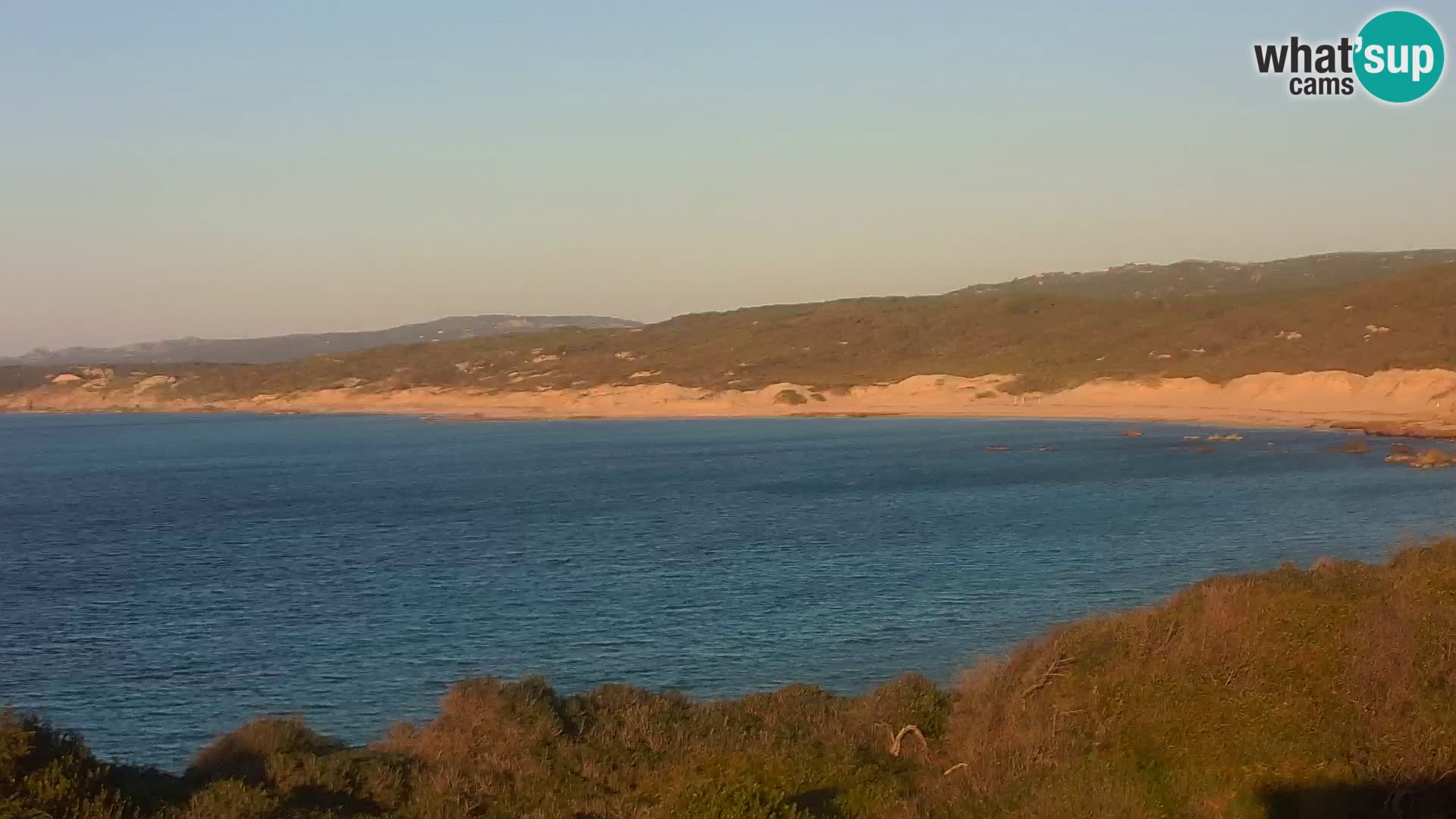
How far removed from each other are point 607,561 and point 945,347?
9002 cm

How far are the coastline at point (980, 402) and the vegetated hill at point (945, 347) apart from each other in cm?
154

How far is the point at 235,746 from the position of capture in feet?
45.8

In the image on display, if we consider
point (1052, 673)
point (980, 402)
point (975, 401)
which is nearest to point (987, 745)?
point (1052, 673)

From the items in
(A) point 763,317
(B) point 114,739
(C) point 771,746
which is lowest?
(B) point 114,739

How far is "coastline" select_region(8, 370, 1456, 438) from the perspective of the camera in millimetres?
80312

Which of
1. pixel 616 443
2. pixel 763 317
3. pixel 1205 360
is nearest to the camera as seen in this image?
pixel 616 443

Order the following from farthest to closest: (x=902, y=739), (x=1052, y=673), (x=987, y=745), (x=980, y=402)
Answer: (x=980, y=402) → (x=902, y=739) → (x=1052, y=673) → (x=987, y=745)

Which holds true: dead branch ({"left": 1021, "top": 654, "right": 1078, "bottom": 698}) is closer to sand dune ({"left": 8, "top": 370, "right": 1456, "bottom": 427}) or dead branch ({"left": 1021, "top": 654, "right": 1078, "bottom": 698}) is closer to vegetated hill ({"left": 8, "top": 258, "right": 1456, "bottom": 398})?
sand dune ({"left": 8, "top": 370, "right": 1456, "bottom": 427})

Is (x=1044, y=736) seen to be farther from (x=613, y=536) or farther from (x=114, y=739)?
(x=613, y=536)

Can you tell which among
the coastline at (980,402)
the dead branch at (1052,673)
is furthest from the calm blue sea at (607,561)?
the coastline at (980,402)

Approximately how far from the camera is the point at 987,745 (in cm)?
1305

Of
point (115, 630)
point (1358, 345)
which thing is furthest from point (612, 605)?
point (1358, 345)

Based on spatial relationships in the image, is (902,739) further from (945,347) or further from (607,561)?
(945,347)

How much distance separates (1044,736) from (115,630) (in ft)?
76.4
